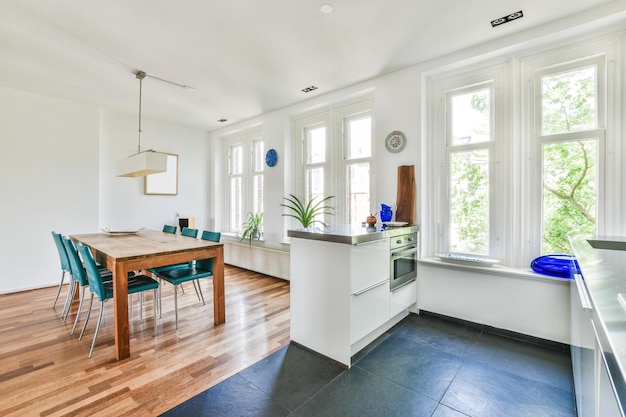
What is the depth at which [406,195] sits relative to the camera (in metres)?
3.16

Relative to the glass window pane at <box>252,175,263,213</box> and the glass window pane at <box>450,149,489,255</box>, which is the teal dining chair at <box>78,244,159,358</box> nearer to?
the glass window pane at <box>252,175,263,213</box>

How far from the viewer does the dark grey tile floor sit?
1720 millimetres

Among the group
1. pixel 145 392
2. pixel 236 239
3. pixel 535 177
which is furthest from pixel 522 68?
pixel 236 239

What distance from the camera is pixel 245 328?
2828mm

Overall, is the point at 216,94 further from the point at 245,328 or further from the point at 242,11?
the point at 245,328

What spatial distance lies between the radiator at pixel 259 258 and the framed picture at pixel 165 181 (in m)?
1.48

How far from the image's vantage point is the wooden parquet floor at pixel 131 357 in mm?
1792

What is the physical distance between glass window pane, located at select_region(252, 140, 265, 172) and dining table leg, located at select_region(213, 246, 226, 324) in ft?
8.97

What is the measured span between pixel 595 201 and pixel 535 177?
45 centimetres

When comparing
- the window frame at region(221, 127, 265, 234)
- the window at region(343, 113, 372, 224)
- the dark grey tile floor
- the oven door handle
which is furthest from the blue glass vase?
the window frame at region(221, 127, 265, 234)

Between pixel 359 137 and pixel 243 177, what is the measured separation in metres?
2.67

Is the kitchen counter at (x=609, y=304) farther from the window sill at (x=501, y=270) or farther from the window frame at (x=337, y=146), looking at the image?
the window frame at (x=337, y=146)

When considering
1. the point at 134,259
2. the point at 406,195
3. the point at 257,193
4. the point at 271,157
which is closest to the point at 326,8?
the point at 406,195

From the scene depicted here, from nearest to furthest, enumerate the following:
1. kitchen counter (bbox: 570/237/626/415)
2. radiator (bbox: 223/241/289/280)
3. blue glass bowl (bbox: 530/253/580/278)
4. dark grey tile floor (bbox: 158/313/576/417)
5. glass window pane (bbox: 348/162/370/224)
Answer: kitchen counter (bbox: 570/237/626/415), dark grey tile floor (bbox: 158/313/576/417), blue glass bowl (bbox: 530/253/580/278), glass window pane (bbox: 348/162/370/224), radiator (bbox: 223/241/289/280)
